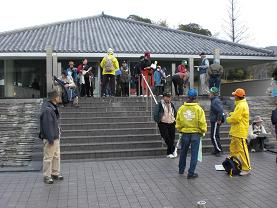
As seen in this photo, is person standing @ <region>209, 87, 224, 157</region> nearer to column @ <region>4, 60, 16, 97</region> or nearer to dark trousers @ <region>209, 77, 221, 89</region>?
dark trousers @ <region>209, 77, 221, 89</region>

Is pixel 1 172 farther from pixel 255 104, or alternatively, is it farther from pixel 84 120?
pixel 255 104

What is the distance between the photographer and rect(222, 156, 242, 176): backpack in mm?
8845

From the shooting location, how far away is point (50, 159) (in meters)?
8.48

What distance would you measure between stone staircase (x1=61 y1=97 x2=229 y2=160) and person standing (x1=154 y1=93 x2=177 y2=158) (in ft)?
1.43

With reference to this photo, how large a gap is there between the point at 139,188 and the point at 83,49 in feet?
44.6

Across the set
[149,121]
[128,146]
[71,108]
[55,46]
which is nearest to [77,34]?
[55,46]

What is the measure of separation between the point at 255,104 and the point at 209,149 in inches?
210

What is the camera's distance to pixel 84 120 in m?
13.6

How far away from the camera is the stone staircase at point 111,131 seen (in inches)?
452

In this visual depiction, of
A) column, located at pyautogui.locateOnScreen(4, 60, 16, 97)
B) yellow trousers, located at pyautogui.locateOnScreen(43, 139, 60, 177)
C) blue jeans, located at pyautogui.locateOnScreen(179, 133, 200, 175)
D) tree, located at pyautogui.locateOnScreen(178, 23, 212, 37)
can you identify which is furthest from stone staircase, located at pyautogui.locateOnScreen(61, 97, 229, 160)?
tree, located at pyautogui.locateOnScreen(178, 23, 212, 37)

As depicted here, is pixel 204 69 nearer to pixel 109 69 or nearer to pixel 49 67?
pixel 109 69

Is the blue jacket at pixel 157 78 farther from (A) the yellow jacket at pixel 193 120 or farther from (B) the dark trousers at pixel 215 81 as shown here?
(A) the yellow jacket at pixel 193 120

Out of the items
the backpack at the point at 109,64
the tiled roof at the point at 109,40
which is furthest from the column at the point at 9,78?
the backpack at the point at 109,64

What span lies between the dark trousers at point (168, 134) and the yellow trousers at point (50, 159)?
3549mm
